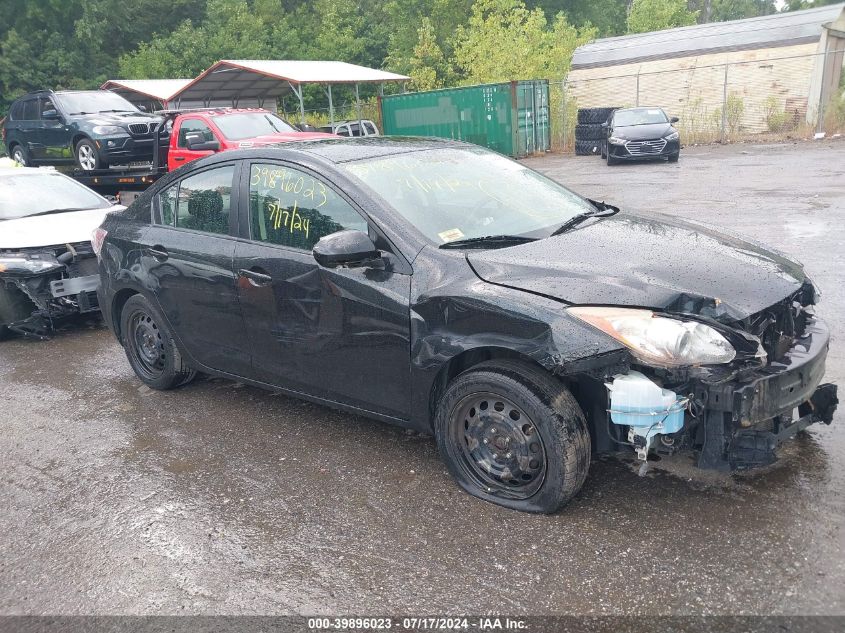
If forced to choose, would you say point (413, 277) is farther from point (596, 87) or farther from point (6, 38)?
point (6, 38)

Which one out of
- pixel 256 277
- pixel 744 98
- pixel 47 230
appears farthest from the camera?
pixel 744 98

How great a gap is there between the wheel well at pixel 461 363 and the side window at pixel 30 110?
14561 mm

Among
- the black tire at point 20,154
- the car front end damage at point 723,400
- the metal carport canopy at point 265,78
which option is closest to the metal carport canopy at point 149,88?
the metal carport canopy at point 265,78

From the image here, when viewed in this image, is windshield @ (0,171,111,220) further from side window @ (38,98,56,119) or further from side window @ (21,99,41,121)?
side window @ (21,99,41,121)

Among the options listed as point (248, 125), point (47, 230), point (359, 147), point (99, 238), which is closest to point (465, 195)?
point (359, 147)

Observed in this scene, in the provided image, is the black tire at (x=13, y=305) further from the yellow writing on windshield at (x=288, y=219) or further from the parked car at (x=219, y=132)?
the parked car at (x=219, y=132)

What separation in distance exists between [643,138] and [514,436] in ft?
56.9

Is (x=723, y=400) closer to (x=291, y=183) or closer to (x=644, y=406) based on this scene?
(x=644, y=406)

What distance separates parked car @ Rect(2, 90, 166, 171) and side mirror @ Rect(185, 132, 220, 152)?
52.1 inches

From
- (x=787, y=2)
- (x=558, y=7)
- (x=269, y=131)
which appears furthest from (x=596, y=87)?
(x=787, y=2)

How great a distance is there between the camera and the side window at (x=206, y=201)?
15.0ft

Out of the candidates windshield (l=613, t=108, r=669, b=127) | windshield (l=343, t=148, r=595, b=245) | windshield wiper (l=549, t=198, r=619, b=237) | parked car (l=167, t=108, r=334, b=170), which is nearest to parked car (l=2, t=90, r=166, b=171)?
parked car (l=167, t=108, r=334, b=170)

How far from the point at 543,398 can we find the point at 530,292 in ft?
1.53

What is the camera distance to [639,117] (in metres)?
19.8
